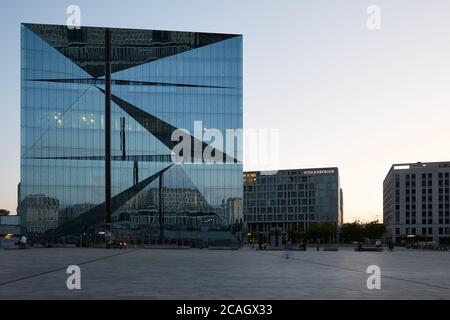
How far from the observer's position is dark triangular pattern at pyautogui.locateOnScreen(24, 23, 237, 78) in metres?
88.8

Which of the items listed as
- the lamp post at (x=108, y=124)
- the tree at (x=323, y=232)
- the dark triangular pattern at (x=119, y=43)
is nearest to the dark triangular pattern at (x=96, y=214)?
the lamp post at (x=108, y=124)

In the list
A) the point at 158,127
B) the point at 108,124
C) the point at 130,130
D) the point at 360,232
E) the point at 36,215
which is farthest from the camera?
the point at 360,232

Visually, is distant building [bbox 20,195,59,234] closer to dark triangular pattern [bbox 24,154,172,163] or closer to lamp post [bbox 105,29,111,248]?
lamp post [bbox 105,29,111,248]

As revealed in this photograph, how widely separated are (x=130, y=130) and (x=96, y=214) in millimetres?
14309

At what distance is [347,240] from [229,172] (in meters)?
110

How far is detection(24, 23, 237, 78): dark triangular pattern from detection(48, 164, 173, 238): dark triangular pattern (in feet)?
60.7

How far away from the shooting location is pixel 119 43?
9081 cm

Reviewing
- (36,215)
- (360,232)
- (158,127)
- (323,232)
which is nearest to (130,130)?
(158,127)

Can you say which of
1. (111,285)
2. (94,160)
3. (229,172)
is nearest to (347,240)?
(229,172)

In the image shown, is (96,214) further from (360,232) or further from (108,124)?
(360,232)

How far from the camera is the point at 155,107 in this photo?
91062 mm

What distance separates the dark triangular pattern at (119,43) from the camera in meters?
88.8

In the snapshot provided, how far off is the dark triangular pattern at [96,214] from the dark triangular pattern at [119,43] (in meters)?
18.5

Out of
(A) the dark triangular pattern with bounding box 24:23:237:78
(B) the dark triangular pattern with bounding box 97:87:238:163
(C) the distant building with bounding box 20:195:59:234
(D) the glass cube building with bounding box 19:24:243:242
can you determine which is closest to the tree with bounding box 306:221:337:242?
(D) the glass cube building with bounding box 19:24:243:242
